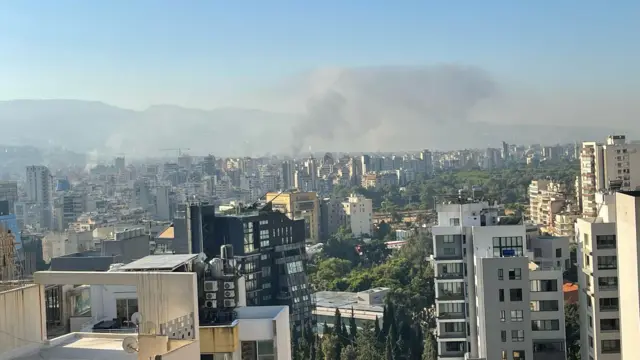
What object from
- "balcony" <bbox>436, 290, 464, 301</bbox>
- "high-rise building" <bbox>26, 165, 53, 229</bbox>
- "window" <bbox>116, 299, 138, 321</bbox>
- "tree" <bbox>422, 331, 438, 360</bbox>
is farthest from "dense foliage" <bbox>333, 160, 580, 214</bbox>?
"window" <bbox>116, 299, 138, 321</bbox>

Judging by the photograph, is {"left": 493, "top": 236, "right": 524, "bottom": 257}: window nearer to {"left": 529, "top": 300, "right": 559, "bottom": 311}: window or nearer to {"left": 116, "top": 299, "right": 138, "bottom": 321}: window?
{"left": 529, "top": 300, "right": 559, "bottom": 311}: window

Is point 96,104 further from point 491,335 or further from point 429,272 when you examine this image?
point 491,335

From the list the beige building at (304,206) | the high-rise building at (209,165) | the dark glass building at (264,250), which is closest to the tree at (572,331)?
the dark glass building at (264,250)

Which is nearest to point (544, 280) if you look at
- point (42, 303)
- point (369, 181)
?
point (42, 303)

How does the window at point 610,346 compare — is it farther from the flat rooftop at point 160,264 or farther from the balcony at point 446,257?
the flat rooftop at point 160,264

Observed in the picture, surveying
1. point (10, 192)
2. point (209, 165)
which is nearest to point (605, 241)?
point (10, 192)

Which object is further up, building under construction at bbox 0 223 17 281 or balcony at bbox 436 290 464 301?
building under construction at bbox 0 223 17 281
